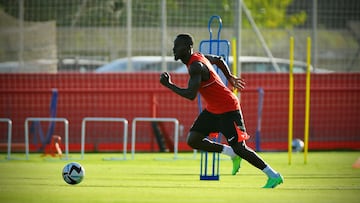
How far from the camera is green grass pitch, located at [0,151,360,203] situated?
36.6 ft

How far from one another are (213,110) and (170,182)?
5.05 ft

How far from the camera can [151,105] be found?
873 inches

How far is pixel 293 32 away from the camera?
2406 cm

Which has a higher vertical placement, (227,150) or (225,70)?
(225,70)

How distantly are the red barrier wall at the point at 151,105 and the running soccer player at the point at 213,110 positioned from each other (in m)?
8.81

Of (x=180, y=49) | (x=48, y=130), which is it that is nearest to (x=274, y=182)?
(x=180, y=49)

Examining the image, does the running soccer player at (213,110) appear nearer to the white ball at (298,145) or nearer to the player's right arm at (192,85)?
the player's right arm at (192,85)

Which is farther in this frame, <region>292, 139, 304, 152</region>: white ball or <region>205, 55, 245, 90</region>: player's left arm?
<region>292, 139, 304, 152</region>: white ball

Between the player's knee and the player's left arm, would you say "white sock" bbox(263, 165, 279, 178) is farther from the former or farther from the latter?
the player's left arm

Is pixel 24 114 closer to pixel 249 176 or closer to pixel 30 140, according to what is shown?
pixel 30 140

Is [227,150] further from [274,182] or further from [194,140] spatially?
[274,182]

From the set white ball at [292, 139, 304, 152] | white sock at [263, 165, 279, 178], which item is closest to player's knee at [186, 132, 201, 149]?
white sock at [263, 165, 279, 178]

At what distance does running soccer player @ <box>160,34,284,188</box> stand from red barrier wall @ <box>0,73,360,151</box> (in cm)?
881

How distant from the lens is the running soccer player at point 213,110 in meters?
12.2
